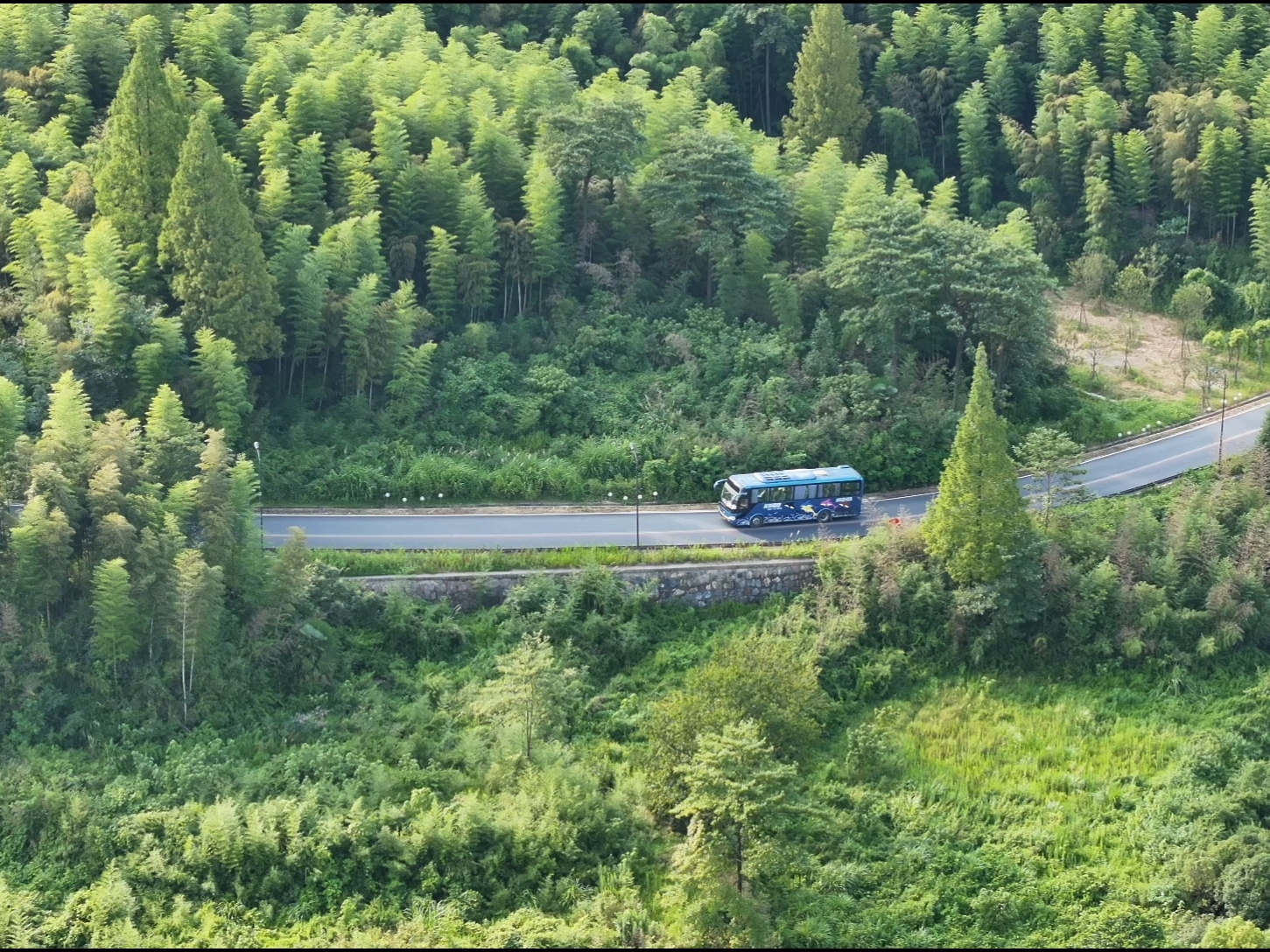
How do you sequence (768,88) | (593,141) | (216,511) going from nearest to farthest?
(216,511) → (593,141) → (768,88)

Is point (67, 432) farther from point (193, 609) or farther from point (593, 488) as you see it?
point (593, 488)

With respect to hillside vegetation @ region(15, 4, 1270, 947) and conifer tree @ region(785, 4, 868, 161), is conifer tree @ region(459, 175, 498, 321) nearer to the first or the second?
hillside vegetation @ region(15, 4, 1270, 947)

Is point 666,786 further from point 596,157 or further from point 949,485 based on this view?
point 596,157

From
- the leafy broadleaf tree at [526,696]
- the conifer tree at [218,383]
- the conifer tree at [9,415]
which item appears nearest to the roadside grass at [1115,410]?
the leafy broadleaf tree at [526,696]

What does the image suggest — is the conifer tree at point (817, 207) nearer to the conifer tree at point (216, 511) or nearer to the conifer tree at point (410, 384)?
the conifer tree at point (410, 384)

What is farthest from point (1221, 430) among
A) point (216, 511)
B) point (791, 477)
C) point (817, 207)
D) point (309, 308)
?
point (216, 511)

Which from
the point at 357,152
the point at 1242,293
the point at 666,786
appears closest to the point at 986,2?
the point at 1242,293

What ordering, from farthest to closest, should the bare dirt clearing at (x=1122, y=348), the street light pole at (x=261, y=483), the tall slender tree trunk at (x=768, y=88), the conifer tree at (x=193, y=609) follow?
the tall slender tree trunk at (x=768, y=88)
the bare dirt clearing at (x=1122, y=348)
the street light pole at (x=261, y=483)
the conifer tree at (x=193, y=609)
